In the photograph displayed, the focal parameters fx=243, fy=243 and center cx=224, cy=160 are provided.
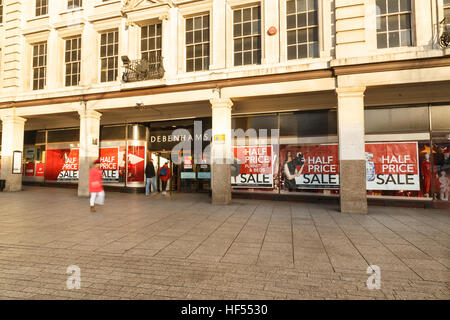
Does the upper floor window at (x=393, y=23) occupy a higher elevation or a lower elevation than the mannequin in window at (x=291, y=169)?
higher

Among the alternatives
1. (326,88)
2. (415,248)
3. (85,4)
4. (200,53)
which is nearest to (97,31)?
(85,4)

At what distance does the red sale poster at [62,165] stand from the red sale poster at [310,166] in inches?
510

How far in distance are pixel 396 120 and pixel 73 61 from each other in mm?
15793

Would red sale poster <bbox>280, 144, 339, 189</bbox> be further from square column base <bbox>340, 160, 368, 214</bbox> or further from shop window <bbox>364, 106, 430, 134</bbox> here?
square column base <bbox>340, 160, 368, 214</bbox>

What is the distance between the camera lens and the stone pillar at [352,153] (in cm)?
818

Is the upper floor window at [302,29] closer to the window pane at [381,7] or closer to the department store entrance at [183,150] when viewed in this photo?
the window pane at [381,7]

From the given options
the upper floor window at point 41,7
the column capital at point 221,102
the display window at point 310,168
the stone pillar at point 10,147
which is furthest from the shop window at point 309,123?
the stone pillar at point 10,147

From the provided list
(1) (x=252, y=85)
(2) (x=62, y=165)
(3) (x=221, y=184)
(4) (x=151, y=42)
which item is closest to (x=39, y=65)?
(2) (x=62, y=165)

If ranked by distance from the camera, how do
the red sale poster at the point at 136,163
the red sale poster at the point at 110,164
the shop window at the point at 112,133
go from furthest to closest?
the shop window at the point at 112,133
the red sale poster at the point at 110,164
the red sale poster at the point at 136,163

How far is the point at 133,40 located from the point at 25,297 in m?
11.6

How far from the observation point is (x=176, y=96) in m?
10.6

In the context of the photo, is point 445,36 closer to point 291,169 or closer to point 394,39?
point 394,39

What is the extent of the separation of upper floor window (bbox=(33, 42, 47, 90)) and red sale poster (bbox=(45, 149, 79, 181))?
4254mm

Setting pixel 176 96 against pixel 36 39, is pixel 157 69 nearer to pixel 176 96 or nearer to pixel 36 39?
pixel 176 96
